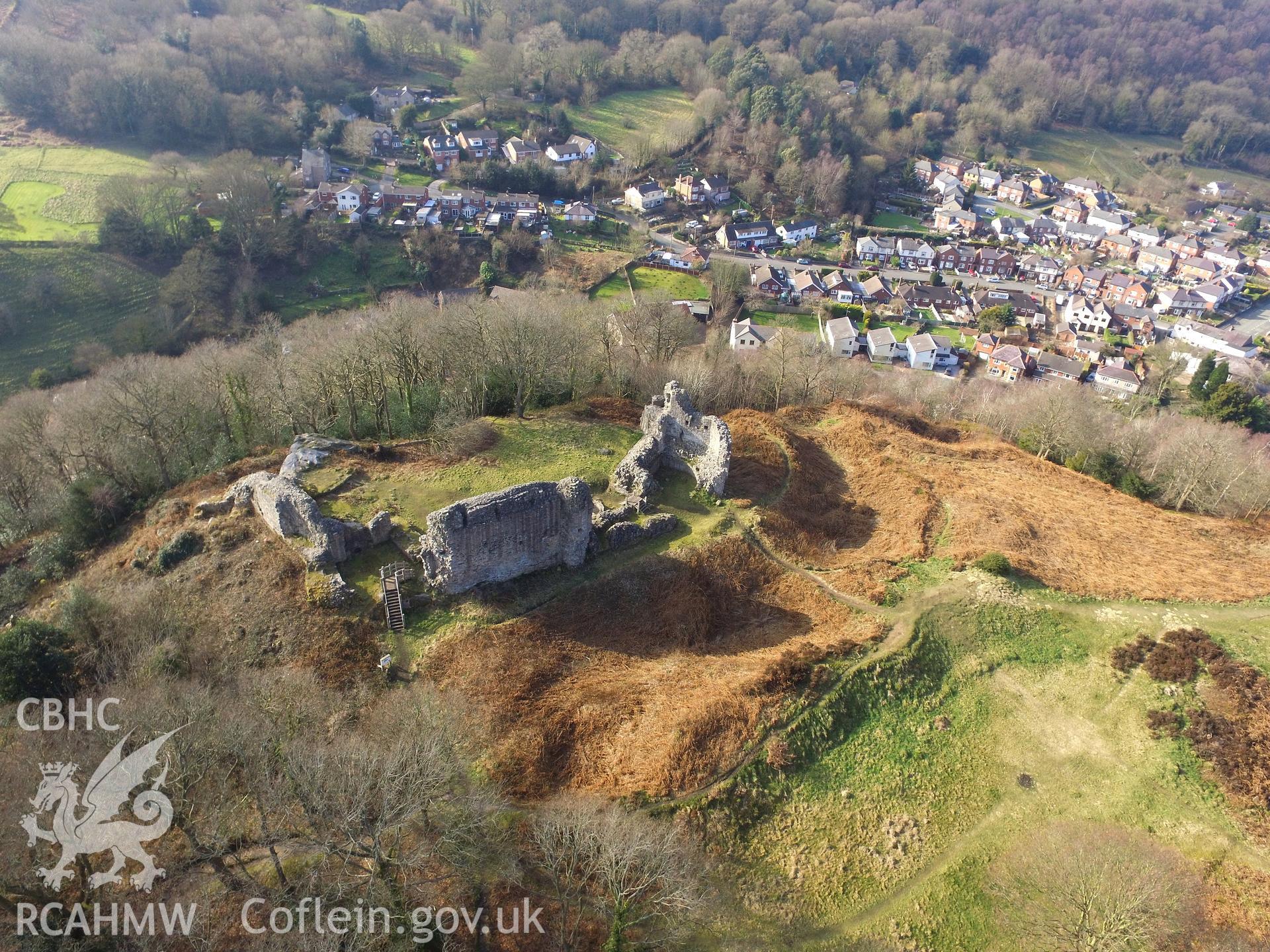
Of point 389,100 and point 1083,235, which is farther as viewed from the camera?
point 1083,235

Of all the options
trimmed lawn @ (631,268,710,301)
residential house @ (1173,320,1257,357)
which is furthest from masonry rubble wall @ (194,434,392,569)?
residential house @ (1173,320,1257,357)

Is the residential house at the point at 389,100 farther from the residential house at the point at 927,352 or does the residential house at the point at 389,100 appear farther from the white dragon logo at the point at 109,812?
the white dragon logo at the point at 109,812

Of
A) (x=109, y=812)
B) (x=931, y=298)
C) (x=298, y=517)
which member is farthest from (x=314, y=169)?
(x=109, y=812)

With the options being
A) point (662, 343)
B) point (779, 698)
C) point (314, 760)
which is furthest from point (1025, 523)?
point (314, 760)

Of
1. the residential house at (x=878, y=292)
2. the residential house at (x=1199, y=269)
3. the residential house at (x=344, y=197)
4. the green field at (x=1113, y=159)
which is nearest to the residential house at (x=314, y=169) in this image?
the residential house at (x=344, y=197)

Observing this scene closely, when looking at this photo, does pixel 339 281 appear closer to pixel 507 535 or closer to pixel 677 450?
pixel 677 450

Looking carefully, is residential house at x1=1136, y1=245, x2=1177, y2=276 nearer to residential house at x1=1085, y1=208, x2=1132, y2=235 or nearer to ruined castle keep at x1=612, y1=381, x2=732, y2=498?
residential house at x1=1085, y1=208, x2=1132, y2=235

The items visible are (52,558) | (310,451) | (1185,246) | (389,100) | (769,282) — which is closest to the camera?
(52,558)
